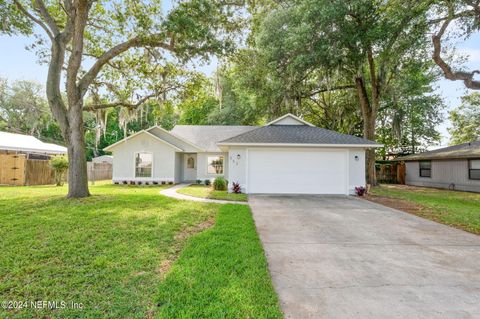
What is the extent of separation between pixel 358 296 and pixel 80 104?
1049 cm

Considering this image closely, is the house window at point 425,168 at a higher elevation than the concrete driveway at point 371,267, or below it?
higher

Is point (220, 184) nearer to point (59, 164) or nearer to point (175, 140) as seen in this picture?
point (175, 140)

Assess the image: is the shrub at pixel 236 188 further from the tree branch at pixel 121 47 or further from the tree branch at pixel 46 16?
the tree branch at pixel 46 16

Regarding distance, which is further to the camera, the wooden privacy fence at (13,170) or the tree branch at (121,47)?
the wooden privacy fence at (13,170)

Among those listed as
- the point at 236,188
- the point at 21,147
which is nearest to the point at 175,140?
the point at 236,188

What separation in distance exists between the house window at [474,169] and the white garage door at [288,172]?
918 cm

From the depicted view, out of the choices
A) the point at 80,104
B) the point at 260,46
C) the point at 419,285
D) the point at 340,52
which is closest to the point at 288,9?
the point at 260,46

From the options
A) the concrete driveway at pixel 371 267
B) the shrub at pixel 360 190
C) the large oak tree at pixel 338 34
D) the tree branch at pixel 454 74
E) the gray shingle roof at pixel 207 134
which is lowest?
the concrete driveway at pixel 371 267

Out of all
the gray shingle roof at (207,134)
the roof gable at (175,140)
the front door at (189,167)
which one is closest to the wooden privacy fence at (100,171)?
the roof gable at (175,140)

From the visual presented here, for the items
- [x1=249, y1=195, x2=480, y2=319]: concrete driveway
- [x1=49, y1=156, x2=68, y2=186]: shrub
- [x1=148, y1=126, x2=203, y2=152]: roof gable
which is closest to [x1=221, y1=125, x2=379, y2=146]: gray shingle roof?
[x1=148, y1=126, x2=203, y2=152]: roof gable

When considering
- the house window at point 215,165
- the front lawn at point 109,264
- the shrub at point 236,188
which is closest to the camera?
the front lawn at point 109,264

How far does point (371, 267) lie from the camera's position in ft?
12.1

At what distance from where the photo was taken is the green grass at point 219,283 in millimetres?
2491

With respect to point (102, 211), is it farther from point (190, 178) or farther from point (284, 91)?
point (284, 91)
